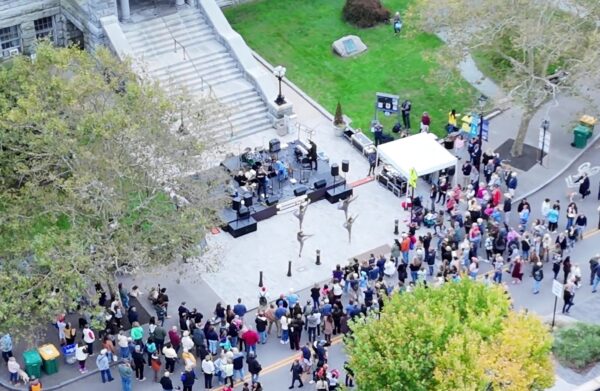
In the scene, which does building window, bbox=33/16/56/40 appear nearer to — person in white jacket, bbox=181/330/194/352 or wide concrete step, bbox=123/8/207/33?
wide concrete step, bbox=123/8/207/33

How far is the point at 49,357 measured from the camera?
1496 inches

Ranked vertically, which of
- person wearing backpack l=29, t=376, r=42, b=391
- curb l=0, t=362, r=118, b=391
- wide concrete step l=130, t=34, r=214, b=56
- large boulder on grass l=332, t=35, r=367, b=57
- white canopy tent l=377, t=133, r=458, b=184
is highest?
wide concrete step l=130, t=34, r=214, b=56

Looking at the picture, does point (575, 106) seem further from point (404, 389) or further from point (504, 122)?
point (404, 389)

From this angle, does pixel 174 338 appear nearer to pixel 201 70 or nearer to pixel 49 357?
pixel 49 357

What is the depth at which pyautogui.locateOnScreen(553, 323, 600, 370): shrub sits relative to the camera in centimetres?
3753

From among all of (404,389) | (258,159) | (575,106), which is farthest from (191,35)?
(404,389)

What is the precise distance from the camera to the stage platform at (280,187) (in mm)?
45625

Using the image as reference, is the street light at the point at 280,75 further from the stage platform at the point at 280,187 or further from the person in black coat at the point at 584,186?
the person in black coat at the point at 584,186

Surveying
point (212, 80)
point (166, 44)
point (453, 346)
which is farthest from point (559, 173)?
point (453, 346)

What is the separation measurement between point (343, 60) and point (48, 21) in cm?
1368

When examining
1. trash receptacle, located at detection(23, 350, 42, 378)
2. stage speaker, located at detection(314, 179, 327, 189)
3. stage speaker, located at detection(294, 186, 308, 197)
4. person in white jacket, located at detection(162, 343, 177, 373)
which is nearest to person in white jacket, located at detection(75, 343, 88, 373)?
trash receptacle, located at detection(23, 350, 42, 378)

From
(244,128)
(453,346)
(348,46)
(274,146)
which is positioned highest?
(453,346)

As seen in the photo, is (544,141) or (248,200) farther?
(544,141)

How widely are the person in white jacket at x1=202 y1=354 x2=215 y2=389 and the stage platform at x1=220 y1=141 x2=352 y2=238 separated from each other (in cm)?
870
